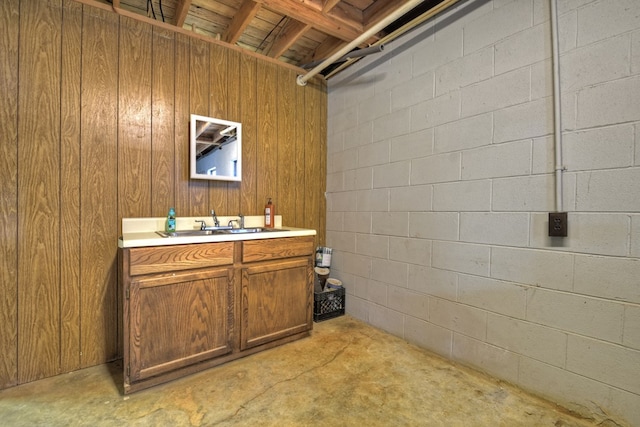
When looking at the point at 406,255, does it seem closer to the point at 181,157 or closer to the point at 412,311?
the point at 412,311

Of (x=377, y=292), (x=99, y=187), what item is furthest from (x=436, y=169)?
(x=99, y=187)

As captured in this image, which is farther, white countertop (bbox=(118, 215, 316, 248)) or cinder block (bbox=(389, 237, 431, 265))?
cinder block (bbox=(389, 237, 431, 265))

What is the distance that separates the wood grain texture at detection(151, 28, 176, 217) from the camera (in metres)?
Answer: 2.03

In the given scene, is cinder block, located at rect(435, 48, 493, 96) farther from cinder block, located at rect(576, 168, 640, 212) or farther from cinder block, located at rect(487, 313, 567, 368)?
cinder block, located at rect(487, 313, 567, 368)

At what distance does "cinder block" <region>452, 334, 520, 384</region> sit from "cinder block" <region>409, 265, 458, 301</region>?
284mm

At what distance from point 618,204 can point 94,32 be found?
3.12 metres

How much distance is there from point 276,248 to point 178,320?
75 centimetres

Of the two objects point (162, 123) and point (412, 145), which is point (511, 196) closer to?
point (412, 145)

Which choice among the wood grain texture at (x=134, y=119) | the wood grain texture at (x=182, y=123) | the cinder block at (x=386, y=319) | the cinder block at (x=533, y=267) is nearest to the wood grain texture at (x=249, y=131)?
the wood grain texture at (x=182, y=123)

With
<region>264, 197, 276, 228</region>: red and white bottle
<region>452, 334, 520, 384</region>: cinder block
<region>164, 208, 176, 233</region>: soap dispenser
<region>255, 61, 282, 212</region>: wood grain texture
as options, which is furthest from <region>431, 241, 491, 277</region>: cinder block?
<region>164, 208, 176, 233</region>: soap dispenser

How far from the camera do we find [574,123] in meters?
1.44

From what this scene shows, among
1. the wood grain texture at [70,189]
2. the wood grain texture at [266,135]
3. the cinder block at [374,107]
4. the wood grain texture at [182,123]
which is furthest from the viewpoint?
the wood grain texture at [266,135]

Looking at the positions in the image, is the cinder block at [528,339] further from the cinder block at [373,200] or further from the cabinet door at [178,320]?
the cabinet door at [178,320]

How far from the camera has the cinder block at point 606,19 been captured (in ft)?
4.21
